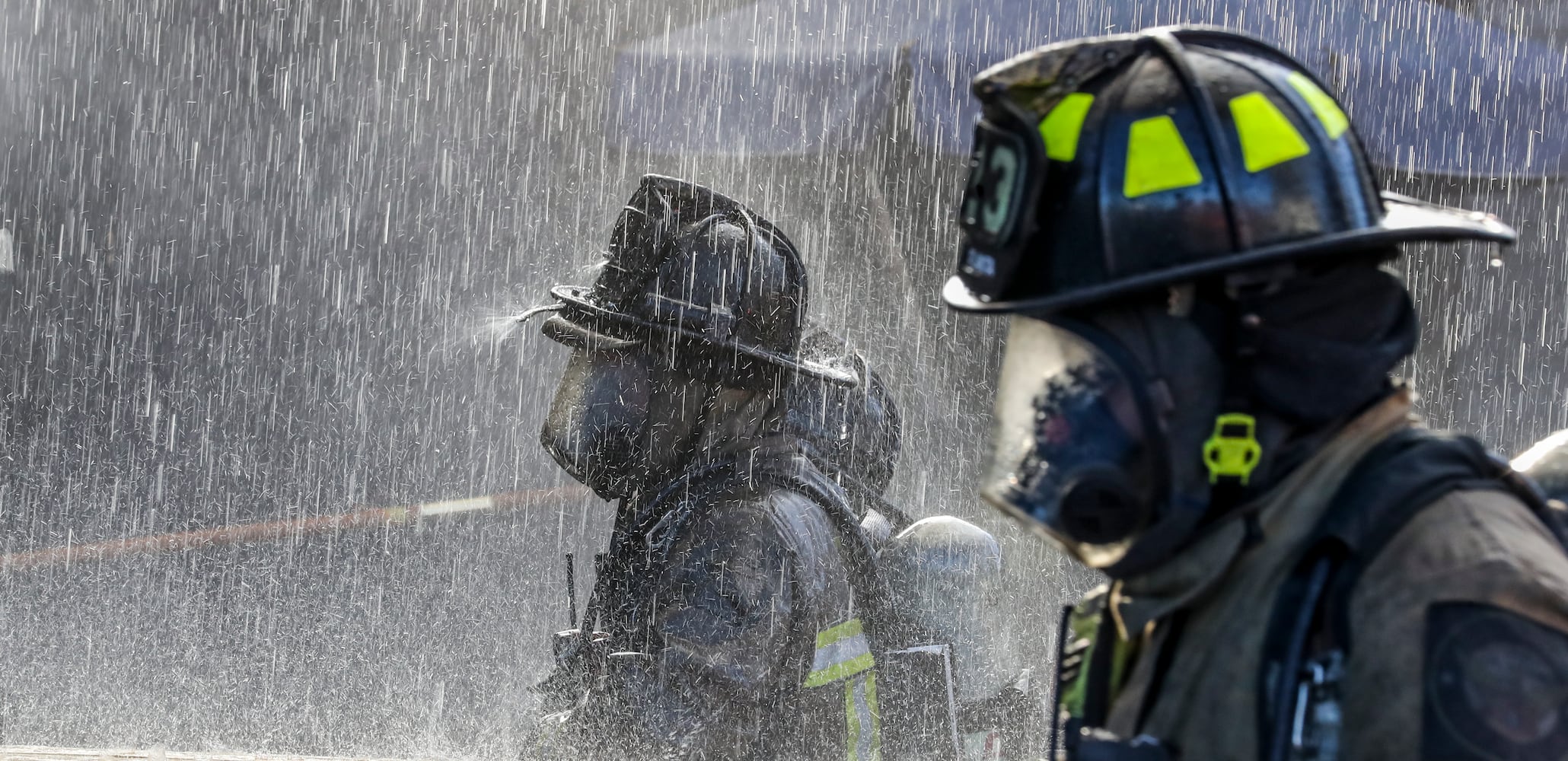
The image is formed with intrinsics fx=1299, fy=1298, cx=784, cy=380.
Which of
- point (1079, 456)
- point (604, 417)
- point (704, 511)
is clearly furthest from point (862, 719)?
point (1079, 456)

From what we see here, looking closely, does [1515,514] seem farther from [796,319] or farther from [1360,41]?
[1360,41]

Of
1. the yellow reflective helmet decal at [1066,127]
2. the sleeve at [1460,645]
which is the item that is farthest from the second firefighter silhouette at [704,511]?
the sleeve at [1460,645]

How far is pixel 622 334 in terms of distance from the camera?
136 inches

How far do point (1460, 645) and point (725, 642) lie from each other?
218 cm

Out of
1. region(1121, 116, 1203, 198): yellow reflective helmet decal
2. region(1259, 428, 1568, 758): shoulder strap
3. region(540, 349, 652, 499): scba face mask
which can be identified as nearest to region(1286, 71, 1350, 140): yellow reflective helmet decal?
region(1121, 116, 1203, 198): yellow reflective helmet decal

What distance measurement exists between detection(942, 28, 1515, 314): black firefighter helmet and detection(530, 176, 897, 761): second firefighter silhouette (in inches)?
77.1

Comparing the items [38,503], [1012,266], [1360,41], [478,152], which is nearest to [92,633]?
[38,503]

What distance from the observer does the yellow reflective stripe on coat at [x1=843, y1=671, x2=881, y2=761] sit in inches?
120

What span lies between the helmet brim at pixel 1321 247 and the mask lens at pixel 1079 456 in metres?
0.03

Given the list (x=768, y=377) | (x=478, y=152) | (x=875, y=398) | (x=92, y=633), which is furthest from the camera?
(x=92, y=633)

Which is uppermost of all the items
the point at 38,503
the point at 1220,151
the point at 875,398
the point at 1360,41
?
the point at 1360,41

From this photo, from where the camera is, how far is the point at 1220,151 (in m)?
0.99

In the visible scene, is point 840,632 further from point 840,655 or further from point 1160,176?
point 1160,176

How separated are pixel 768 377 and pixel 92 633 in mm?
8658
